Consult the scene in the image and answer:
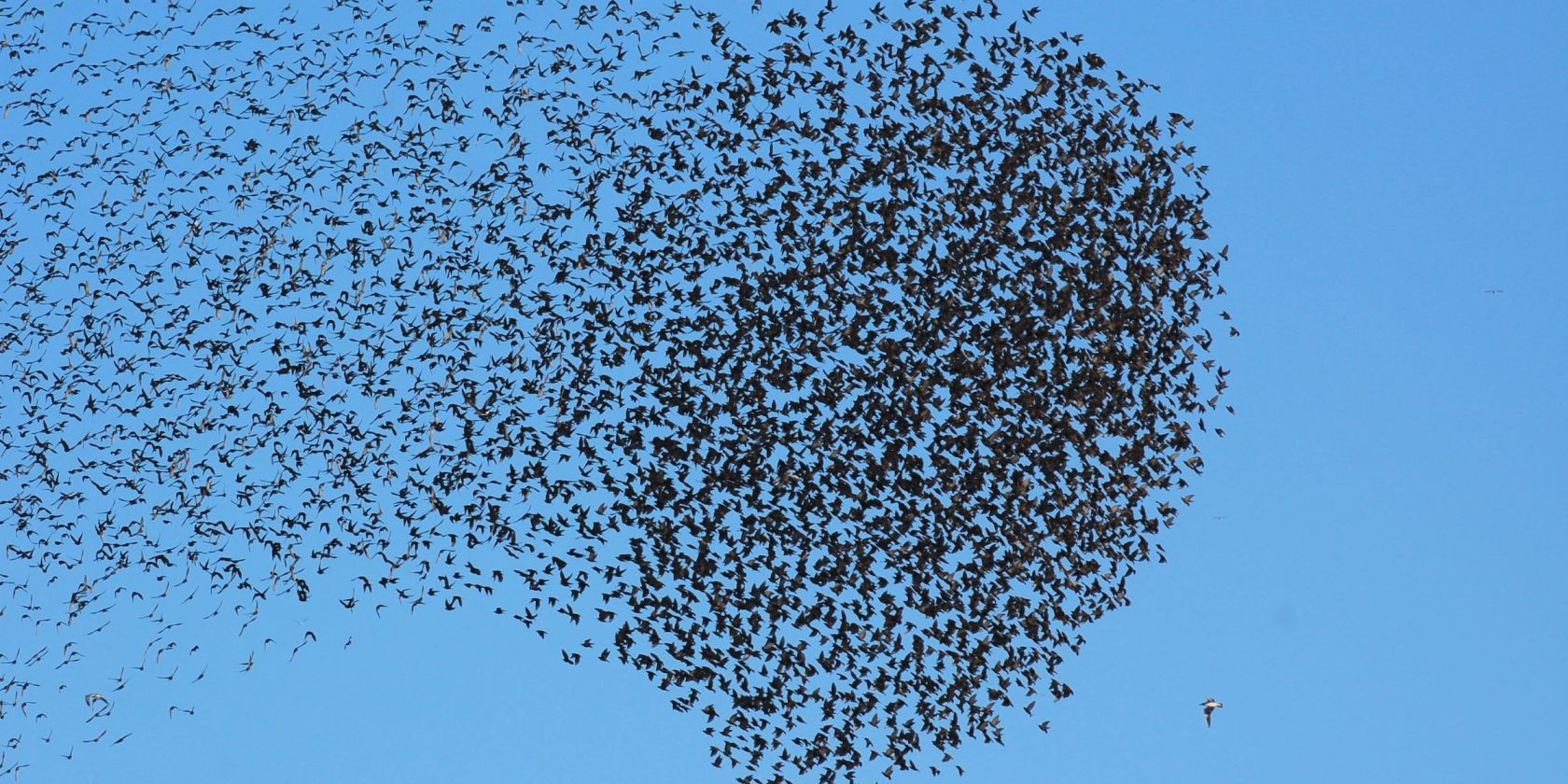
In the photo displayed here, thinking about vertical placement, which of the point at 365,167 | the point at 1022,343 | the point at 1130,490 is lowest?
the point at 1130,490

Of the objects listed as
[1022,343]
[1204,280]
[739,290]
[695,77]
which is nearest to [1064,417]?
[1022,343]

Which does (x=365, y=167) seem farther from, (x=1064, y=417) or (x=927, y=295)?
(x=1064, y=417)

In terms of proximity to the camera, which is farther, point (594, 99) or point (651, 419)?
point (594, 99)

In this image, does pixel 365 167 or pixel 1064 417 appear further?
pixel 365 167

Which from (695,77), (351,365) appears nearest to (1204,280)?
(695,77)

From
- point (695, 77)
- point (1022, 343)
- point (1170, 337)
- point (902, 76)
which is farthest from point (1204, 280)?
point (695, 77)

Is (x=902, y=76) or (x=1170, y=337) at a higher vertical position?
(x=902, y=76)

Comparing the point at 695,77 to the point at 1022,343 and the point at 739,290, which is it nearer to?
the point at 739,290

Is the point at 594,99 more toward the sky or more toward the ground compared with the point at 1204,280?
more toward the sky
